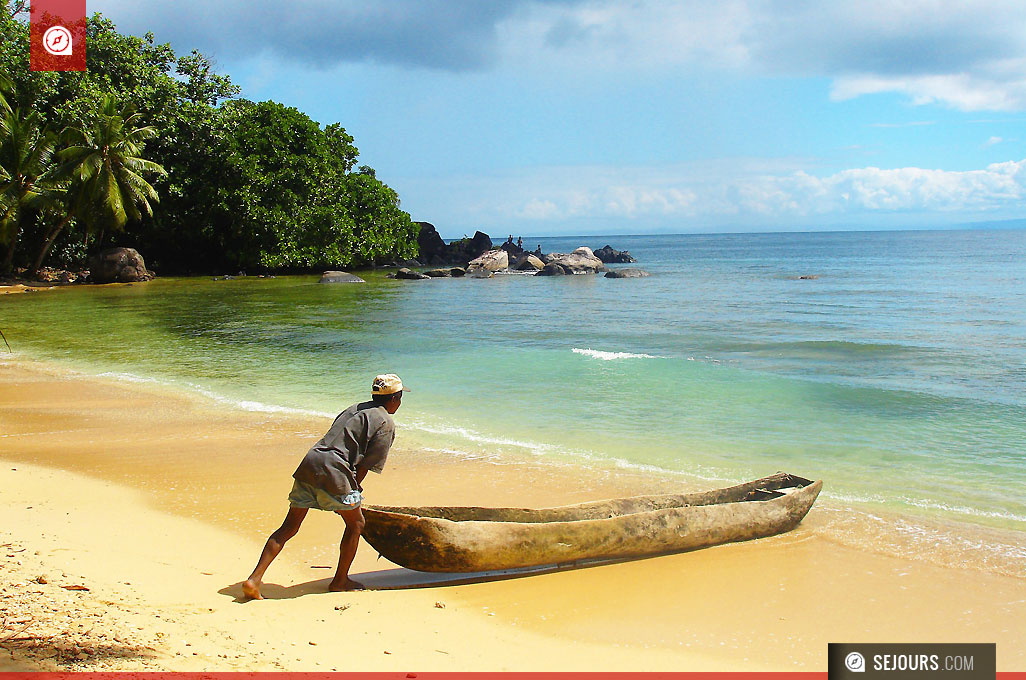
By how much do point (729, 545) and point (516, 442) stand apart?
397cm

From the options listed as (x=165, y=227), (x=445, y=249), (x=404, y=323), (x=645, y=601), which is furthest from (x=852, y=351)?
(x=445, y=249)

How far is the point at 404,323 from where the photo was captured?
23266 millimetres

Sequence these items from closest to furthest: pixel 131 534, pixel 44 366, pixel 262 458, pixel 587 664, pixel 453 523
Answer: pixel 587 664
pixel 453 523
pixel 131 534
pixel 262 458
pixel 44 366

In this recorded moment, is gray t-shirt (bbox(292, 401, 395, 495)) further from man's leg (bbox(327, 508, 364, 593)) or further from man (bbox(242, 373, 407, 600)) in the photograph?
man's leg (bbox(327, 508, 364, 593))

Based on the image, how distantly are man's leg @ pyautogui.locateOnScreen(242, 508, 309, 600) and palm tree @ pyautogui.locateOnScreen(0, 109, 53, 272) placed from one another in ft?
102

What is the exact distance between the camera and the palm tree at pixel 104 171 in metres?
32.6

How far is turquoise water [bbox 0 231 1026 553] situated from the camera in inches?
360

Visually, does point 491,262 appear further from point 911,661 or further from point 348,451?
point 911,661

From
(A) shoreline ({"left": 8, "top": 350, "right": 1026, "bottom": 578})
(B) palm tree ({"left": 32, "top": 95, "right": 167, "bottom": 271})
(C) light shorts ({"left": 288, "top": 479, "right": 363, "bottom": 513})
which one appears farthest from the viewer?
(B) palm tree ({"left": 32, "top": 95, "right": 167, "bottom": 271})

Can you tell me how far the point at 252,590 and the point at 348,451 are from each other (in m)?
1.03

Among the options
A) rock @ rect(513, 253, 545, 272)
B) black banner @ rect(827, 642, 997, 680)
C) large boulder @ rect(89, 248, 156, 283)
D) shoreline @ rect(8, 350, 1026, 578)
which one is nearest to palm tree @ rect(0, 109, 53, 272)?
large boulder @ rect(89, 248, 156, 283)

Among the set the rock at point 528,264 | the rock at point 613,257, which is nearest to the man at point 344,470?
the rock at point 528,264

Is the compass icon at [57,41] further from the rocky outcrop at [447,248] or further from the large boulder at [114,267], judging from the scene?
the rocky outcrop at [447,248]

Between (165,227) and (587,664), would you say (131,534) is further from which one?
(165,227)
